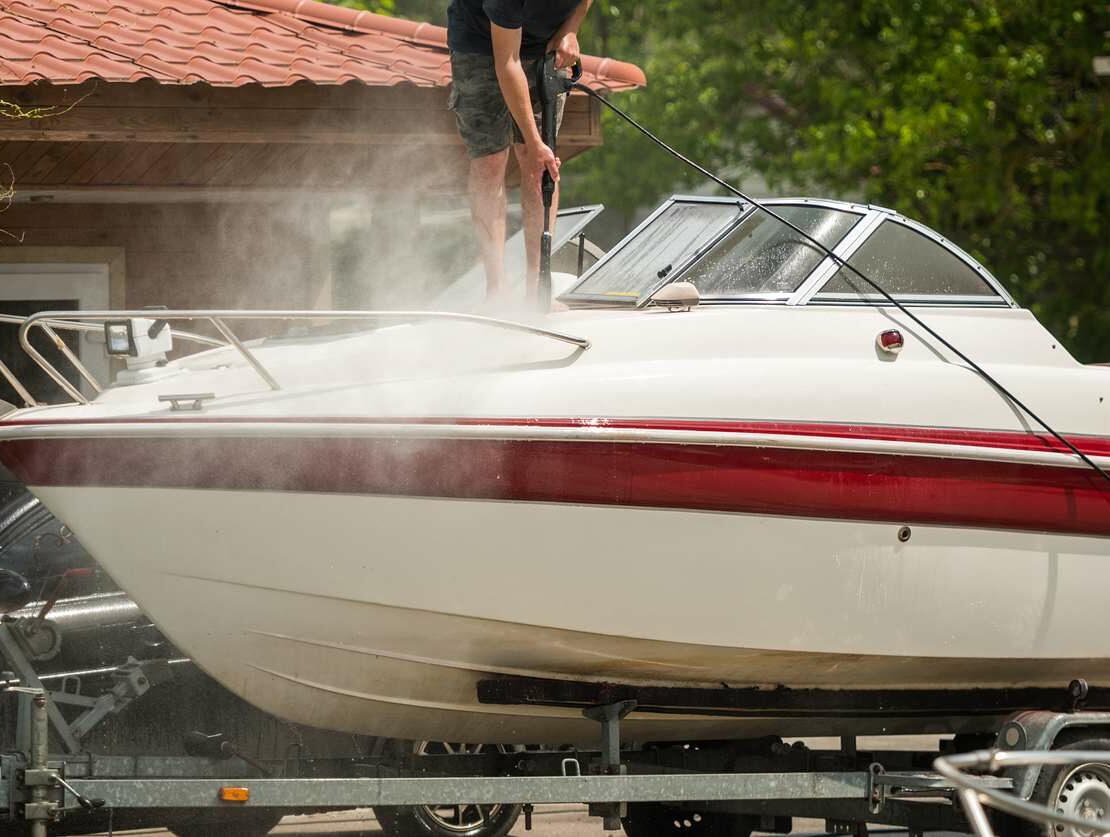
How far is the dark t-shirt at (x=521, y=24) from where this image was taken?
17.1ft

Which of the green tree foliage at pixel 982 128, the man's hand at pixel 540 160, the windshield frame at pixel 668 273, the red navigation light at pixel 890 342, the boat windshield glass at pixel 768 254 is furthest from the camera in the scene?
the green tree foliage at pixel 982 128

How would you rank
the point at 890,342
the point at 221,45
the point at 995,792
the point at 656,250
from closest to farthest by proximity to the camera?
the point at 995,792 → the point at 890,342 → the point at 656,250 → the point at 221,45

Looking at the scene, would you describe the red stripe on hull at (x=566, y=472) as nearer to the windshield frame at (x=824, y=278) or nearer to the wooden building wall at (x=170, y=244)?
the windshield frame at (x=824, y=278)

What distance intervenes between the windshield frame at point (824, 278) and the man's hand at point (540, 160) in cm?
51

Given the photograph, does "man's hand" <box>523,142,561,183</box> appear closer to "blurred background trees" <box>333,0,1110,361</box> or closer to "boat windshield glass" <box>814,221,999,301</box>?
"boat windshield glass" <box>814,221,999,301</box>

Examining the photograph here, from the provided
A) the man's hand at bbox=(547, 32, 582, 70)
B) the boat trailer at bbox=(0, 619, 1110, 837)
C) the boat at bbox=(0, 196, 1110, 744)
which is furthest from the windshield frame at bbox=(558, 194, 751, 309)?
the boat trailer at bbox=(0, 619, 1110, 837)

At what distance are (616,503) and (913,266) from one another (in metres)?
1.63

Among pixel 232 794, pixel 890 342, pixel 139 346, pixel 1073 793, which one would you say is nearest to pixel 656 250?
pixel 890 342

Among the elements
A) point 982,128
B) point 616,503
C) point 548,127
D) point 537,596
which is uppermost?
point 982,128

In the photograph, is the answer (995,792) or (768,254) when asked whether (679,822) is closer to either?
(768,254)

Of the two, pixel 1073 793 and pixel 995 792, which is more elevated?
pixel 995 792

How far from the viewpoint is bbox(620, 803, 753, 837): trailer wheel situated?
5.63 meters

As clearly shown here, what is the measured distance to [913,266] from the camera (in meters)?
5.51

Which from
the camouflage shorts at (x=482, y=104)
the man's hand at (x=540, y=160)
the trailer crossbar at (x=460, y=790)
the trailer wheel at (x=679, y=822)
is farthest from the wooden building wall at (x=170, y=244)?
the trailer crossbar at (x=460, y=790)
